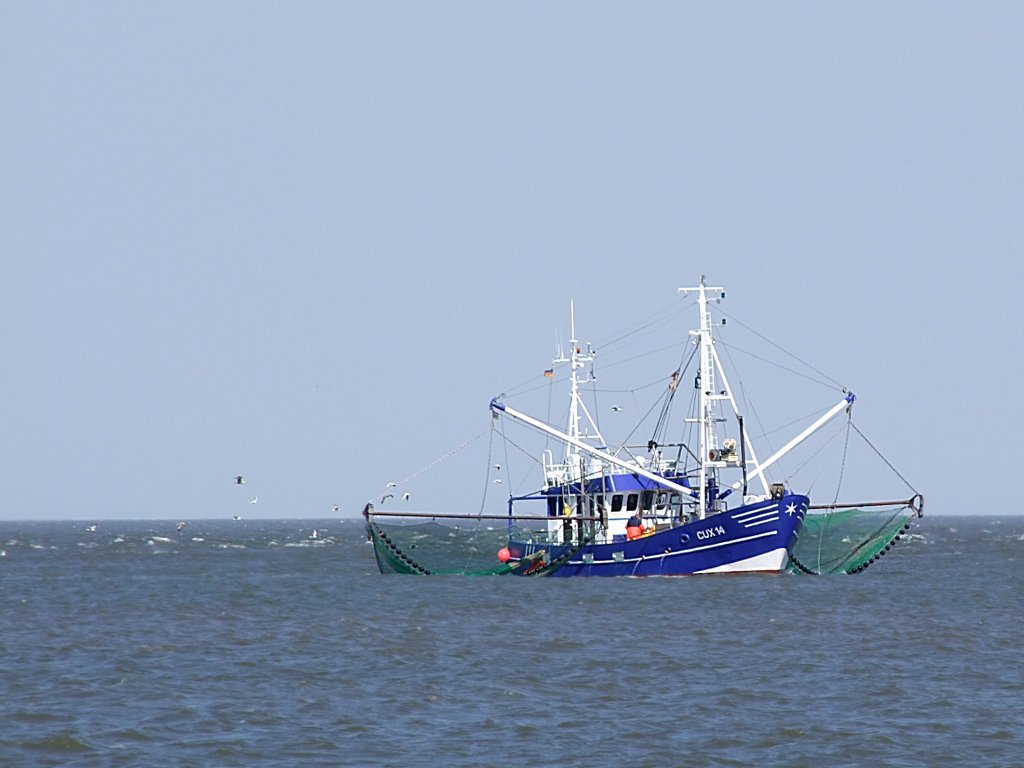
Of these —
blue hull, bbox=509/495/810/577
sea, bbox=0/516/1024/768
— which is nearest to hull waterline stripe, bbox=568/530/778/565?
blue hull, bbox=509/495/810/577

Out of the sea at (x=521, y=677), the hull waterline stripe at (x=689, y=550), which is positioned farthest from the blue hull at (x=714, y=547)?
the sea at (x=521, y=677)

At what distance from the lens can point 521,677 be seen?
31.5 metres

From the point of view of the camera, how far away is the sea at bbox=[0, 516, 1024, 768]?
80.3 feet

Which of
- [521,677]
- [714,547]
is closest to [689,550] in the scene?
[714,547]

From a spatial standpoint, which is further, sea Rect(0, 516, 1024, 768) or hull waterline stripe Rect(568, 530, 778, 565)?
hull waterline stripe Rect(568, 530, 778, 565)

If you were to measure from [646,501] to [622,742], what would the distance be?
114 ft

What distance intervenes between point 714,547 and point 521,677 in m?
26.0

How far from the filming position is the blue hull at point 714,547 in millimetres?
54906

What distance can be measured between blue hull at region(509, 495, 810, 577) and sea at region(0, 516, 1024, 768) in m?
1.11

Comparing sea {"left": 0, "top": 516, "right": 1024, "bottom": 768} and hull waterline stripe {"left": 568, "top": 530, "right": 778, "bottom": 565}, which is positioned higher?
hull waterline stripe {"left": 568, "top": 530, "right": 778, "bottom": 565}

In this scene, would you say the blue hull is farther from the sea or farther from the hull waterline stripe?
the sea

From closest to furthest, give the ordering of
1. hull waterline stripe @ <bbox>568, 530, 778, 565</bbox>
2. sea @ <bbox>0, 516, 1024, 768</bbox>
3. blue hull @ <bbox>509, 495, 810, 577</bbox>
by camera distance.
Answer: sea @ <bbox>0, 516, 1024, 768</bbox>, blue hull @ <bbox>509, 495, 810, 577</bbox>, hull waterline stripe @ <bbox>568, 530, 778, 565</bbox>

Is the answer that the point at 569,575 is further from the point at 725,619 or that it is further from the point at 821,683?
the point at 821,683

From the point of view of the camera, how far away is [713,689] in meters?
30.0
